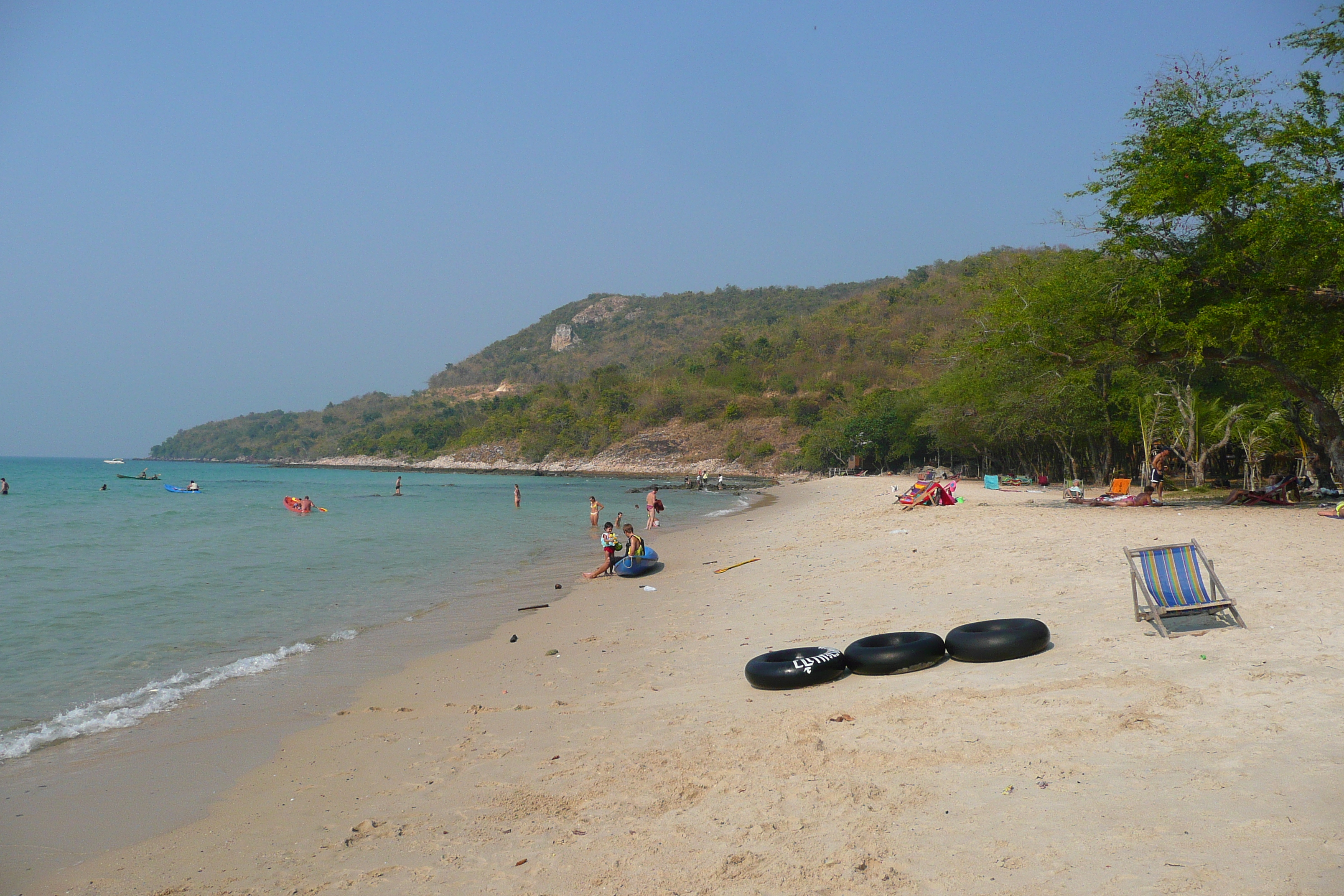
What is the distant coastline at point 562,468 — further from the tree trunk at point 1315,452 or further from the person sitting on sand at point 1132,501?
the tree trunk at point 1315,452

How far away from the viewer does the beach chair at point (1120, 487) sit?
20953mm

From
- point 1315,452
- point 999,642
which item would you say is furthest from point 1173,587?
point 1315,452

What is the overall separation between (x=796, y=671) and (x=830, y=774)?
1762 mm

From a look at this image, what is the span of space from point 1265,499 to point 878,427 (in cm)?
4200

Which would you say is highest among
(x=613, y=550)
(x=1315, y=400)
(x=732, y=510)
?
(x=1315, y=400)

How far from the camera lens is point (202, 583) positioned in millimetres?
14375

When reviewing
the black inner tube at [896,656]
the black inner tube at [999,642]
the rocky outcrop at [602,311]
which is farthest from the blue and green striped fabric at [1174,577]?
the rocky outcrop at [602,311]

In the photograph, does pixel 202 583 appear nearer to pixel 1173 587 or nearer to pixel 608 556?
pixel 608 556

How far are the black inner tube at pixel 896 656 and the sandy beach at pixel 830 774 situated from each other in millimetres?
114

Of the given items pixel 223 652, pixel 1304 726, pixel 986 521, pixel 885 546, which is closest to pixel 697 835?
pixel 1304 726

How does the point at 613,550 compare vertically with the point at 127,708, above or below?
above

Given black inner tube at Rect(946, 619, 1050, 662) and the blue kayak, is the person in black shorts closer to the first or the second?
the blue kayak

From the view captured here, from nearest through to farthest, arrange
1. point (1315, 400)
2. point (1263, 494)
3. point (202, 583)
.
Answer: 1. point (202, 583)
2. point (1315, 400)
3. point (1263, 494)

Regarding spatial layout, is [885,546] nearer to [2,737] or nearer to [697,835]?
[697,835]
